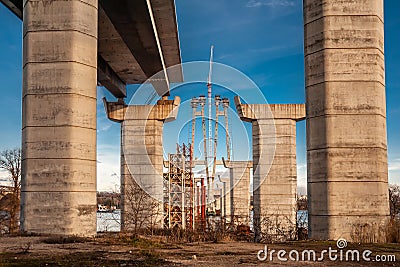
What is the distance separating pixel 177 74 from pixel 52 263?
91.6 feet

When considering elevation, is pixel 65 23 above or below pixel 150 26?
below

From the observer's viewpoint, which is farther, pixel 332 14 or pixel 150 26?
pixel 150 26

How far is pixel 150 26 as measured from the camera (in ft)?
83.5

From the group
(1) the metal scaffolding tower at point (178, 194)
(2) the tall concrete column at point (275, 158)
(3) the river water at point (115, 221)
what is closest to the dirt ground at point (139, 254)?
(3) the river water at point (115, 221)

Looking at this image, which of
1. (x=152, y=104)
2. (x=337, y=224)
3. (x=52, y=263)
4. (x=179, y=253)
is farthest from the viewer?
(x=152, y=104)

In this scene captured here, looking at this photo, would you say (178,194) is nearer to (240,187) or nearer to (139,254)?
(240,187)

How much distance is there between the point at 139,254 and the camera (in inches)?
396

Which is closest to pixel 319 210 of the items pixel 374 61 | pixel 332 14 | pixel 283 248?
pixel 283 248

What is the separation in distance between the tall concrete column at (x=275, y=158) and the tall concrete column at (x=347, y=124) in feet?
57.2

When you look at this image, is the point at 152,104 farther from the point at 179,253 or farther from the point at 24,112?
the point at 179,253

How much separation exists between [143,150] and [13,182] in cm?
997

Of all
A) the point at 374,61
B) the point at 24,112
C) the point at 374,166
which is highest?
the point at 374,61

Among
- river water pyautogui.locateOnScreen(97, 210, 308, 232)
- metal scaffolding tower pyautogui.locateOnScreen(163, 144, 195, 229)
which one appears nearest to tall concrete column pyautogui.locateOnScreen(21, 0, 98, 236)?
river water pyautogui.locateOnScreen(97, 210, 308, 232)

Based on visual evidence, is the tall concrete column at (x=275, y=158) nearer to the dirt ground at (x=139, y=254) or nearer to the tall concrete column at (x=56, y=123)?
the tall concrete column at (x=56, y=123)
